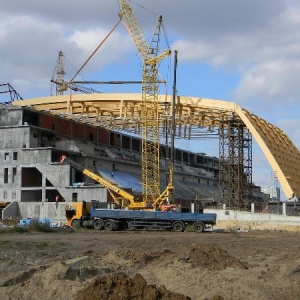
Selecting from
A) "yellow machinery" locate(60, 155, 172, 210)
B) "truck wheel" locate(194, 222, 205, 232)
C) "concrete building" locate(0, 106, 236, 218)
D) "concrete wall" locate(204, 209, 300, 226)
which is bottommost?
"truck wheel" locate(194, 222, 205, 232)

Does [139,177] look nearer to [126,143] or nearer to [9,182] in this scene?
[126,143]

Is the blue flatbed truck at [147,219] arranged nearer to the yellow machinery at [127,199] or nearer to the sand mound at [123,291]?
the yellow machinery at [127,199]

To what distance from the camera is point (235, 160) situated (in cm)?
7325

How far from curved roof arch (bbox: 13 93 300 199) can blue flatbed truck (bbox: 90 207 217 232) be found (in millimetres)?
20004

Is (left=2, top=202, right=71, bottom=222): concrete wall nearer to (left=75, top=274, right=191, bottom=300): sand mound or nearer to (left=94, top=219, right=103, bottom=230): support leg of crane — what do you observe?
(left=94, top=219, right=103, bottom=230): support leg of crane

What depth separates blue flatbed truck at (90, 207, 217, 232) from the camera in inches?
1905

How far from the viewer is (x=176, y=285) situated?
44.4 feet

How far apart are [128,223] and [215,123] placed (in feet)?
97.0

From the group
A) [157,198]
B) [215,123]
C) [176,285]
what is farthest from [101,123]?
[176,285]

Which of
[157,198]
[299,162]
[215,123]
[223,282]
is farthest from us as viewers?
[299,162]

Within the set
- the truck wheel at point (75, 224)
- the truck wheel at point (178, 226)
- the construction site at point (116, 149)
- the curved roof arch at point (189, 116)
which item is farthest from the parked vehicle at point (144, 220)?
the curved roof arch at point (189, 116)

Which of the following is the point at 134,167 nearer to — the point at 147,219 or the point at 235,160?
the point at 235,160

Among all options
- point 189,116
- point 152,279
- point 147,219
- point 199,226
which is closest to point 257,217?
point 199,226

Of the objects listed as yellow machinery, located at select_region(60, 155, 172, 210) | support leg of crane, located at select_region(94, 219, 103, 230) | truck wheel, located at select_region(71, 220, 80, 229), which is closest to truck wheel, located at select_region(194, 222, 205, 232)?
yellow machinery, located at select_region(60, 155, 172, 210)
